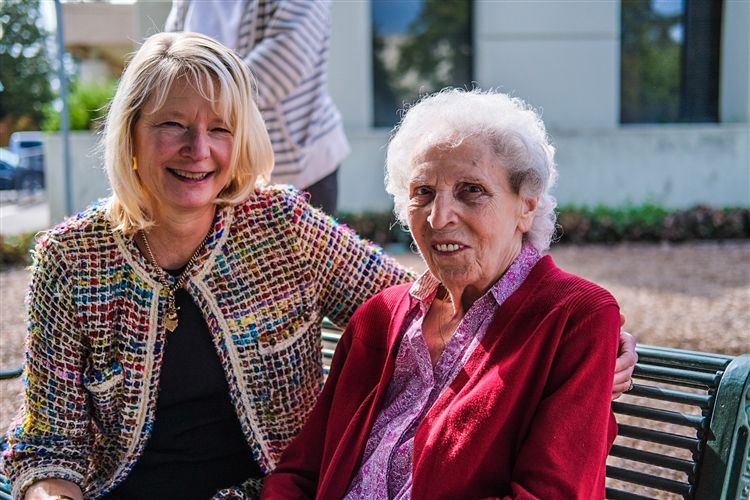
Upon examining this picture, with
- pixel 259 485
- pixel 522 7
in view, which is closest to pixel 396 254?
pixel 522 7

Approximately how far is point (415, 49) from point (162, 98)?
10.3 meters

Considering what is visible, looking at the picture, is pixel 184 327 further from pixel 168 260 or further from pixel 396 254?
pixel 396 254

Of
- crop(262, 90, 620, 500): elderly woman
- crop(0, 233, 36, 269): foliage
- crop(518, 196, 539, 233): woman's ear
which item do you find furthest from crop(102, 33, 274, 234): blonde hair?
crop(0, 233, 36, 269): foliage

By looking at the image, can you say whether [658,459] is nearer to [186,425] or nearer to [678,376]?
[678,376]

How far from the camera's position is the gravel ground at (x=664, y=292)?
6195 millimetres

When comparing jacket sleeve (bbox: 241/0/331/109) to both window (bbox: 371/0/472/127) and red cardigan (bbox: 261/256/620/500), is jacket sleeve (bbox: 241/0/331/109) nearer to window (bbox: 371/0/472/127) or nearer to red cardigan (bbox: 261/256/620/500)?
red cardigan (bbox: 261/256/620/500)

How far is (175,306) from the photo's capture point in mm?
2416

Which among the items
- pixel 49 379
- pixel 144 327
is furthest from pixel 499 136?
pixel 49 379

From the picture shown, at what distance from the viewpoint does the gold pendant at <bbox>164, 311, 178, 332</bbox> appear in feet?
7.84

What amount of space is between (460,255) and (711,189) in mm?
11171

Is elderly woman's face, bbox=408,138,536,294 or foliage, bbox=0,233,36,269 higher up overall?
elderly woman's face, bbox=408,138,536,294

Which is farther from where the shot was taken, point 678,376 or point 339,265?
point 339,265

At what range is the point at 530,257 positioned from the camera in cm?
213

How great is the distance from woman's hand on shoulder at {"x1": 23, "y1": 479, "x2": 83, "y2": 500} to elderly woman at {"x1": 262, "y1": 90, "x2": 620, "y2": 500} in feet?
1.88
